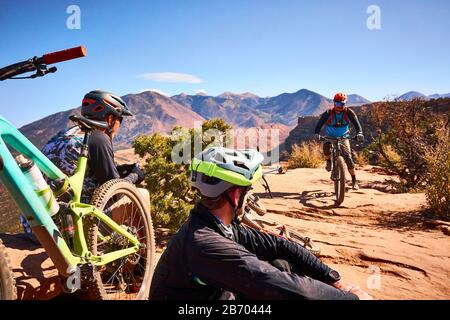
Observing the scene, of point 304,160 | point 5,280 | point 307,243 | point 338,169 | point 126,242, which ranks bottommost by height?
point 304,160

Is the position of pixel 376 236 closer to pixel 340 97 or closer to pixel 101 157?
pixel 340 97

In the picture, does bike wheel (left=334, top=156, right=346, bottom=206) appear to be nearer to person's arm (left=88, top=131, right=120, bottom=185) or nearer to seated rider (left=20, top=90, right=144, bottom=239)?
seated rider (left=20, top=90, right=144, bottom=239)

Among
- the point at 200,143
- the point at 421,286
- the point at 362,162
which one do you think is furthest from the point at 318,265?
the point at 362,162

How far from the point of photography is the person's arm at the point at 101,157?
9.86 feet

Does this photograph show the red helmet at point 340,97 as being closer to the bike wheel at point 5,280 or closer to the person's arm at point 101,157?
the person's arm at point 101,157

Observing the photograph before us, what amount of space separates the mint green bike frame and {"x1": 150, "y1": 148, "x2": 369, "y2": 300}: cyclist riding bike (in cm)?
75

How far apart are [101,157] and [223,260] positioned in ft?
6.05

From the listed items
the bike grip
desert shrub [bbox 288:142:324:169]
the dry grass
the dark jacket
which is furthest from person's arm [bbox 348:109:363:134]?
desert shrub [bbox 288:142:324:169]

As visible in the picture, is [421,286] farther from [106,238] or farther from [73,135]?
[73,135]

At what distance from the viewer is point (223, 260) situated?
68.4 inches

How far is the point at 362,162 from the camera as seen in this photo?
15305 millimetres

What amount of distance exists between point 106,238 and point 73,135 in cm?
106

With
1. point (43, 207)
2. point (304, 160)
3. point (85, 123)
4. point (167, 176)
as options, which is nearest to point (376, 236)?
point (167, 176)

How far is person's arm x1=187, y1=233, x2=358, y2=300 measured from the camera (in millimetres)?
1711
